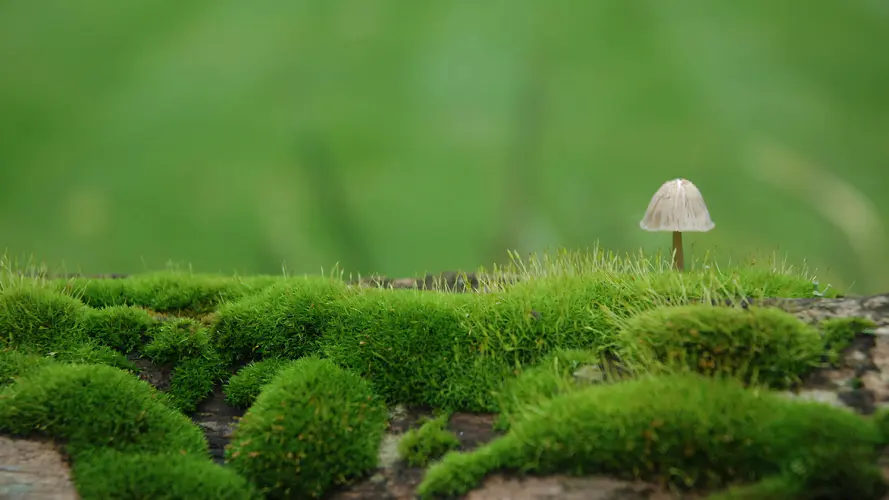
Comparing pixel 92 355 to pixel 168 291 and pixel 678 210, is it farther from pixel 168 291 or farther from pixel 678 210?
pixel 678 210

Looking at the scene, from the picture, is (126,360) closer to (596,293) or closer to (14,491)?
(14,491)

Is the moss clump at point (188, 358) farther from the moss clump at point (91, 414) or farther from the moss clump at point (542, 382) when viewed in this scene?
the moss clump at point (542, 382)

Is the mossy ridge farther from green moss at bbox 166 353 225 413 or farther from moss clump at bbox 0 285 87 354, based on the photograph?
green moss at bbox 166 353 225 413

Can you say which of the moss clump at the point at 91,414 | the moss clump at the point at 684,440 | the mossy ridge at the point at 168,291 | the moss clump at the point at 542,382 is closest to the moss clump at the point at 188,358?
the moss clump at the point at 91,414

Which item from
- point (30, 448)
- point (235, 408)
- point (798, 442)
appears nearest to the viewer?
point (798, 442)

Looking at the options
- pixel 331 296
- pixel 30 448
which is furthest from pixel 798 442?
pixel 30 448

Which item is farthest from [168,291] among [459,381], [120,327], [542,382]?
[542,382]
